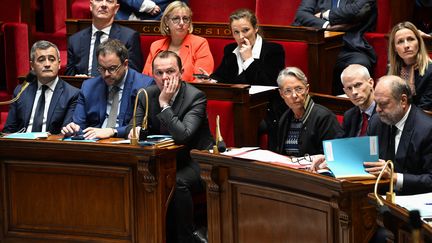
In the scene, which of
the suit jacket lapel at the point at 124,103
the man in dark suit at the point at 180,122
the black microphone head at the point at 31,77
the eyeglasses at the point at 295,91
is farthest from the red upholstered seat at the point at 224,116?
the black microphone head at the point at 31,77

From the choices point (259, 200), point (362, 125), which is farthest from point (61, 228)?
point (362, 125)

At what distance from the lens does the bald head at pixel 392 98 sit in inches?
116

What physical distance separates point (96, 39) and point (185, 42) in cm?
45

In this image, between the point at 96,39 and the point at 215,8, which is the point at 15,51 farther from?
the point at 215,8

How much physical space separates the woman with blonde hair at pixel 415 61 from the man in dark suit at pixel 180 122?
2.63 feet

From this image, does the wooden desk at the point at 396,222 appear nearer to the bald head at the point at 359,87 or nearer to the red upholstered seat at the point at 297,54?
the bald head at the point at 359,87

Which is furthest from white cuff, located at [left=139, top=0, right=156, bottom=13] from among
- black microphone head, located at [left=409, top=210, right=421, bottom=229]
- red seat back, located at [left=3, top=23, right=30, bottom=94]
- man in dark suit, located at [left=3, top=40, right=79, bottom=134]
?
black microphone head, located at [left=409, top=210, right=421, bottom=229]

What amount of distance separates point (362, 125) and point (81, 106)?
1199mm

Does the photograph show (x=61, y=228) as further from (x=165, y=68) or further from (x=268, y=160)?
(x=268, y=160)

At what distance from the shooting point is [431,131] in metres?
2.90

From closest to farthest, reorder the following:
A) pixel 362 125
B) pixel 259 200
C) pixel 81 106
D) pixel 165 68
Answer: pixel 259 200
pixel 362 125
pixel 165 68
pixel 81 106

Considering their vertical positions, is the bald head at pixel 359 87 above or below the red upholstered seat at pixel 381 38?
below

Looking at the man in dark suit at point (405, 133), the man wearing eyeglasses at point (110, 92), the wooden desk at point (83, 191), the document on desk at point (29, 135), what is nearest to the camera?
the man in dark suit at point (405, 133)

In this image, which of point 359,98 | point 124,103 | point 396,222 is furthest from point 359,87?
point 124,103
